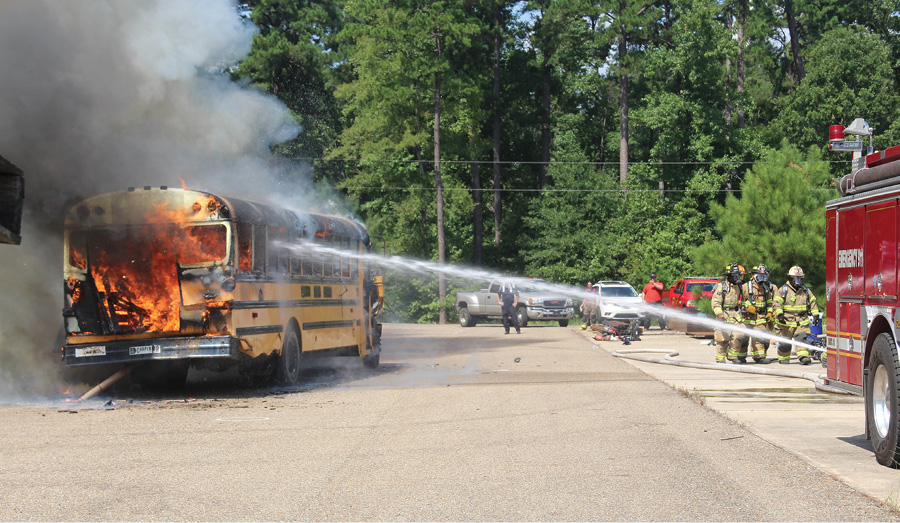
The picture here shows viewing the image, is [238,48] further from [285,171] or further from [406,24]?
[406,24]

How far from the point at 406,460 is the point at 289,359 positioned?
6.43 m

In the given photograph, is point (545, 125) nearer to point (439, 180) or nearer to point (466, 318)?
point (439, 180)

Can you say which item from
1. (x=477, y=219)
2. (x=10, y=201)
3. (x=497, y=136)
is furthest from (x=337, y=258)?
(x=497, y=136)

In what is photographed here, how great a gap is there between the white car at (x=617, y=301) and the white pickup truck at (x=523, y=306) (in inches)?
78.9

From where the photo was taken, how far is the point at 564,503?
6.28 metres

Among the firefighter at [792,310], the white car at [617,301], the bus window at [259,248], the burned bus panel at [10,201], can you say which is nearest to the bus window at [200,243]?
the bus window at [259,248]

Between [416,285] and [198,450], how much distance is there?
38.4 meters

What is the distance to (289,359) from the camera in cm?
1405

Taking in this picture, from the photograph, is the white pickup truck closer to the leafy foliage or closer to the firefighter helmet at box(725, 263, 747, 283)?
the leafy foliage

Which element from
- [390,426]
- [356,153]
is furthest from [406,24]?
[390,426]

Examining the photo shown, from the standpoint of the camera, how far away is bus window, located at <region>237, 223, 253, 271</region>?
12438mm

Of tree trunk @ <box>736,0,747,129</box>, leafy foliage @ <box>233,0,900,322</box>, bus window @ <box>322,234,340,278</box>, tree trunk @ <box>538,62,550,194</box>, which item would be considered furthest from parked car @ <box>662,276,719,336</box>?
tree trunk @ <box>538,62,550,194</box>

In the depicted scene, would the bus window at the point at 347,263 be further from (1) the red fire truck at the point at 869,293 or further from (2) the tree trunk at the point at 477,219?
(2) the tree trunk at the point at 477,219

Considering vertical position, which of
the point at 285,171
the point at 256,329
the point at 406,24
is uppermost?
the point at 406,24
